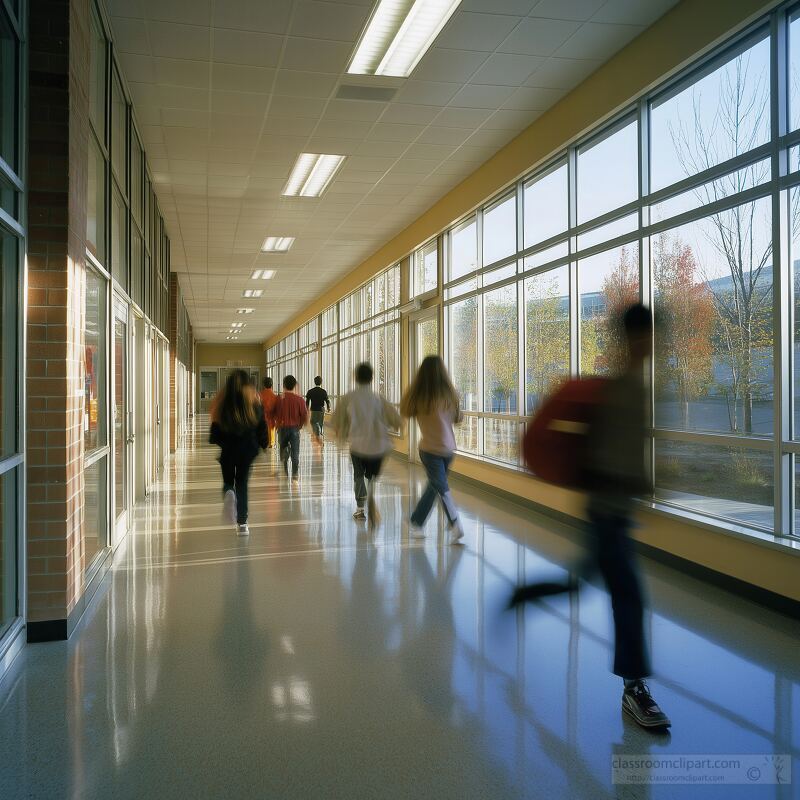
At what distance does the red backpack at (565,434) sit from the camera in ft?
9.26

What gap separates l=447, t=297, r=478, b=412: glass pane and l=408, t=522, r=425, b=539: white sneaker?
3543 mm

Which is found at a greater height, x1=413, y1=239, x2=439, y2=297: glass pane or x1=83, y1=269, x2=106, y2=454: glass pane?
x1=413, y1=239, x2=439, y2=297: glass pane

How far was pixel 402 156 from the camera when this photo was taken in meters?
8.35

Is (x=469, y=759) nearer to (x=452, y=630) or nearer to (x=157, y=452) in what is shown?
(x=452, y=630)

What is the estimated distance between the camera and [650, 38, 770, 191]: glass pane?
461 centimetres

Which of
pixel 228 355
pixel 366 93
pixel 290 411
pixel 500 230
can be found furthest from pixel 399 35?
pixel 228 355

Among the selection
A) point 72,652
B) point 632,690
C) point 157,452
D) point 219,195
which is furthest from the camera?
point 157,452

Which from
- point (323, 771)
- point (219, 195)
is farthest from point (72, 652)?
point (219, 195)

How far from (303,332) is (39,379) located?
23.2m

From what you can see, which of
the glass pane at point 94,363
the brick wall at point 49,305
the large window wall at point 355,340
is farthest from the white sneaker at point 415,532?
the large window wall at point 355,340

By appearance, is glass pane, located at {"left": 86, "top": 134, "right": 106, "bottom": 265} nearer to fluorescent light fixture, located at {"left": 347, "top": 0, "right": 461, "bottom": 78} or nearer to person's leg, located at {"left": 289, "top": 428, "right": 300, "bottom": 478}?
fluorescent light fixture, located at {"left": 347, "top": 0, "right": 461, "bottom": 78}

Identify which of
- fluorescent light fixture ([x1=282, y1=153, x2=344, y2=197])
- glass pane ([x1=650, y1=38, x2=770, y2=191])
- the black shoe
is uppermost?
fluorescent light fixture ([x1=282, y1=153, x2=344, y2=197])

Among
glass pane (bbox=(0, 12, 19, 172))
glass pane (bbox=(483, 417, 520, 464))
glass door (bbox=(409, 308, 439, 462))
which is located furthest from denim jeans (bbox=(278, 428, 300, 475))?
glass pane (bbox=(0, 12, 19, 172))

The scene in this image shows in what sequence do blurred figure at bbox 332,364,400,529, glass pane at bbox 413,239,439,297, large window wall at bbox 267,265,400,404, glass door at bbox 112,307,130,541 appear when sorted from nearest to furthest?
glass door at bbox 112,307,130,541 → blurred figure at bbox 332,364,400,529 → glass pane at bbox 413,239,439,297 → large window wall at bbox 267,265,400,404
